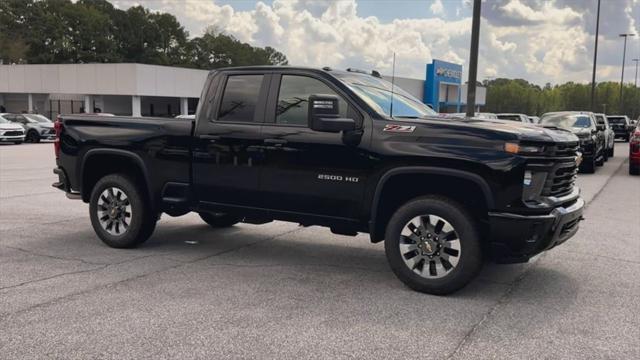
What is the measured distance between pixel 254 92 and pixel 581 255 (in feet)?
13.7

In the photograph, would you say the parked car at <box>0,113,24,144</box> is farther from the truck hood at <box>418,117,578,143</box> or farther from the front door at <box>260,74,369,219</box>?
the truck hood at <box>418,117,578,143</box>

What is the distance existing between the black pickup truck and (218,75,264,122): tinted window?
0.01 metres

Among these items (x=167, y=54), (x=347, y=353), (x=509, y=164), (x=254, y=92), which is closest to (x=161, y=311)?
(x=347, y=353)

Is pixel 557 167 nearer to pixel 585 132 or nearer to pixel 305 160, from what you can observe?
pixel 305 160

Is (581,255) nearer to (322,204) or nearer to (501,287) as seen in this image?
(501,287)

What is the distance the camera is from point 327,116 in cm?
537

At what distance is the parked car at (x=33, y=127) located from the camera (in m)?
30.3

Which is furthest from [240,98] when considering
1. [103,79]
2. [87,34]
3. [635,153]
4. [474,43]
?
[87,34]

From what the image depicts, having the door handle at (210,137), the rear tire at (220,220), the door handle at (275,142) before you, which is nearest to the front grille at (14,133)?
the rear tire at (220,220)

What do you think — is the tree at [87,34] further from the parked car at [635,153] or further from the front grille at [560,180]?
the front grille at [560,180]

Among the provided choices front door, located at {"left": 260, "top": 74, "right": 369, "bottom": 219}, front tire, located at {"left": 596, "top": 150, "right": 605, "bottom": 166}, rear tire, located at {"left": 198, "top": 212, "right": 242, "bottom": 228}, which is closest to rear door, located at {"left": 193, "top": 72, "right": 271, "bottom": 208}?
front door, located at {"left": 260, "top": 74, "right": 369, "bottom": 219}

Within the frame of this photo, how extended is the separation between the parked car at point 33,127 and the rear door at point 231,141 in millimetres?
27255

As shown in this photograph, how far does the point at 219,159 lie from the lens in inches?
246

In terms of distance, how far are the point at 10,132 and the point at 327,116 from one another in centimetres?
2720
